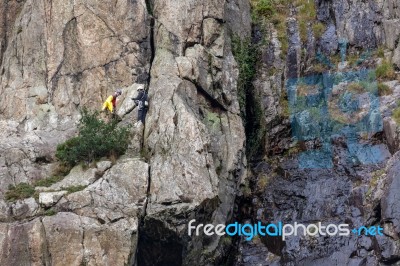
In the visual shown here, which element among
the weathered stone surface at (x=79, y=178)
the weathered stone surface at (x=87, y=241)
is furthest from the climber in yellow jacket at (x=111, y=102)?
the weathered stone surface at (x=87, y=241)

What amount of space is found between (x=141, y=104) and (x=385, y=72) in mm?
10113

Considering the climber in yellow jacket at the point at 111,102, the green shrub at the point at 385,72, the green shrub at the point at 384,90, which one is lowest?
the climber in yellow jacket at the point at 111,102

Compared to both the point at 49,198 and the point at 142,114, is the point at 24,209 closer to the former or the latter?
the point at 49,198

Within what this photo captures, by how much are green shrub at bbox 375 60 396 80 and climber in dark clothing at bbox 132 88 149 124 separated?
9696mm

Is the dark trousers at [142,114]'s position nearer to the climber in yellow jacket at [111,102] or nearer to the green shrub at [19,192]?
the climber in yellow jacket at [111,102]

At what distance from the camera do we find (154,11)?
99.9 feet

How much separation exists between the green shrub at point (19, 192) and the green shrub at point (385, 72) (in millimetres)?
14025

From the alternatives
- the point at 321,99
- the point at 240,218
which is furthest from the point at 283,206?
the point at 321,99

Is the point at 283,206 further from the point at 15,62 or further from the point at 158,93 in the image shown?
the point at 15,62

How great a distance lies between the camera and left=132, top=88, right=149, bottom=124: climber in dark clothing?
2702 cm

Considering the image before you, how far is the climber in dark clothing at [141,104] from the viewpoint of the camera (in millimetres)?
27016

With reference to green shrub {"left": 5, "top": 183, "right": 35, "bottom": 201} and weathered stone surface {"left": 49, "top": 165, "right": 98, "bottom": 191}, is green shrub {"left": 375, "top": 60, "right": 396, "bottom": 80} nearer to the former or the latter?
weathered stone surface {"left": 49, "top": 165, "right": 98, "bottom": 191}

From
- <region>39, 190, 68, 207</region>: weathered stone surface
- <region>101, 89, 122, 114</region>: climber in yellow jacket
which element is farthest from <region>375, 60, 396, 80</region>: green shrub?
<region>39, 190, 68, 207</region>: weathered stone surface

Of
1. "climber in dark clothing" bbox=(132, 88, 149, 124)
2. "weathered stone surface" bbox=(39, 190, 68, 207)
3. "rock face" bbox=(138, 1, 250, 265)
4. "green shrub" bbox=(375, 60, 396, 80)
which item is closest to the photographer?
"weathered stone surface" bbox=(39, 190, 68, 207)
